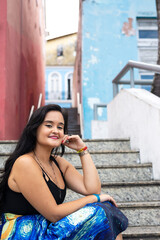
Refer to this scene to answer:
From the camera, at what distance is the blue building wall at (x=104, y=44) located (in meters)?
8.04

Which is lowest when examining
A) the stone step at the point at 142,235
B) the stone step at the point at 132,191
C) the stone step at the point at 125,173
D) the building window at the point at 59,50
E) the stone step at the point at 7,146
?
the stone step at the point at 142,235

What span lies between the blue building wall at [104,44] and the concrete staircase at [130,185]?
4.52 metres

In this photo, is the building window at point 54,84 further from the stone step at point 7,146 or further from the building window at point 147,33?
the stone step at point 7,146

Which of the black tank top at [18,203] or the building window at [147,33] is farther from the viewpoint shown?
the building window at [147,33]

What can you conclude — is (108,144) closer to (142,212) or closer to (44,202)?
(142,212)

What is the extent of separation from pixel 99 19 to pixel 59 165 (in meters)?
7.50

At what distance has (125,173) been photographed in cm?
295

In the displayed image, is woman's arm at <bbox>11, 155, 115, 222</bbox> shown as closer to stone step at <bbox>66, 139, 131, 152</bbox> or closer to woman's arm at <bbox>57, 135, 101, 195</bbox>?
woman's arm at <bbox>57, 135, 101, 195</bbox>

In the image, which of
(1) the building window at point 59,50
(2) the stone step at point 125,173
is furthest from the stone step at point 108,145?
(1) the building window at point 59,50

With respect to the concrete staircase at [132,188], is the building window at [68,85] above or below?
above

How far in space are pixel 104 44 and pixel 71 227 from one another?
7.62m

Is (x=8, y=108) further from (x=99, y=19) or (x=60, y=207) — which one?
(x=99, y=19)

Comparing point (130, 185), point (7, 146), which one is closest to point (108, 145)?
point (130, 185)

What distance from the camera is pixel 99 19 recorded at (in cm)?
844
